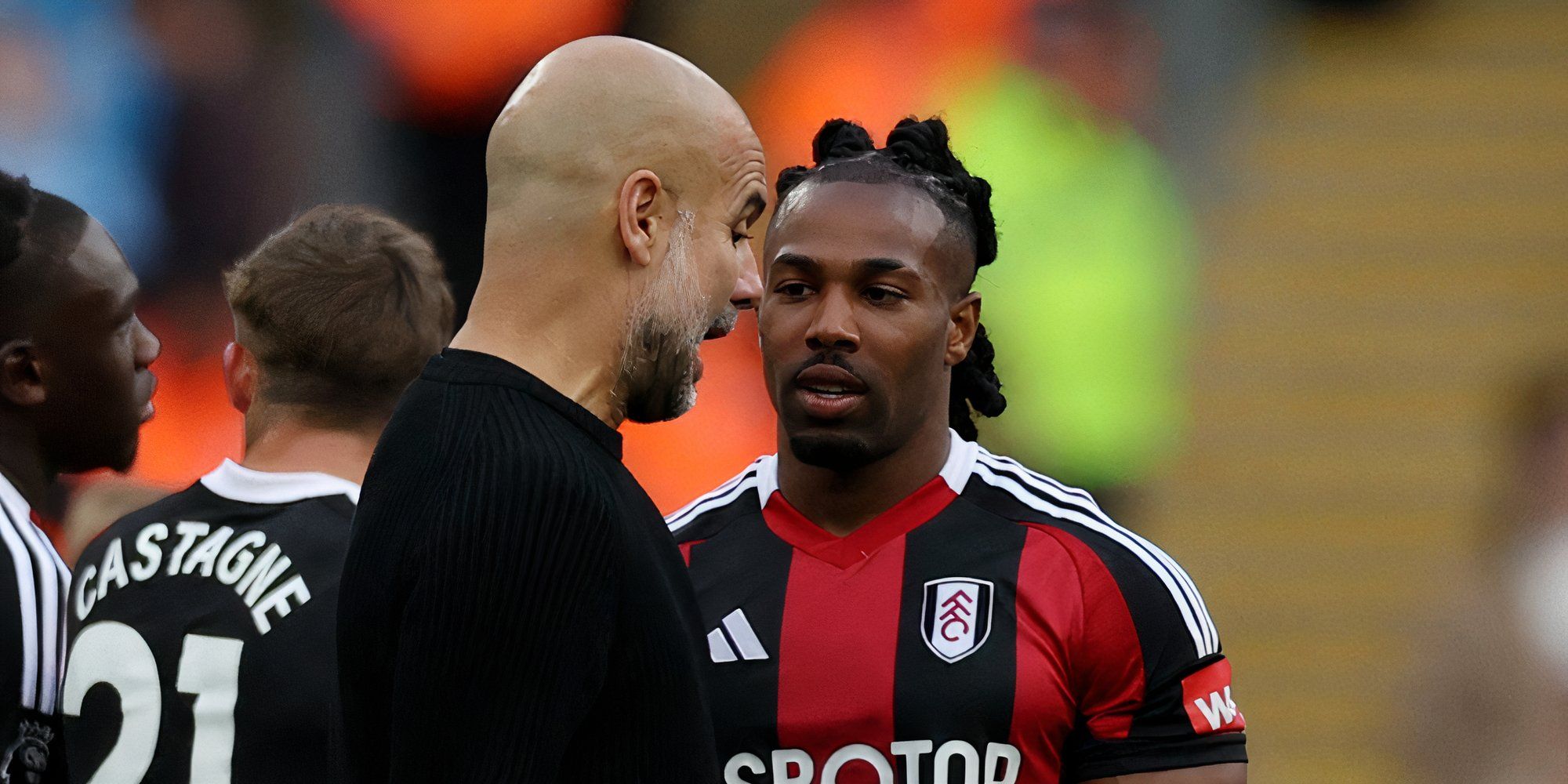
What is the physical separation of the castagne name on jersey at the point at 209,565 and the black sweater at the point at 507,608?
2.78 feet

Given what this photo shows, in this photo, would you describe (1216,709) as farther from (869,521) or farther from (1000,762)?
(869,521)

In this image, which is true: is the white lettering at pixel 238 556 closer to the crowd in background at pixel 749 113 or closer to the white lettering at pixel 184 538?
the white lettering at pixel 184 538

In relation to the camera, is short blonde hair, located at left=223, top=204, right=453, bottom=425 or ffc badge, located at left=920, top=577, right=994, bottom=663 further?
short blonde hair, located at left=223, top=204, right=453, bottom=425

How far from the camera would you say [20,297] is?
2875 millimetres

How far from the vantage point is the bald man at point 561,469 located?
5.94ft

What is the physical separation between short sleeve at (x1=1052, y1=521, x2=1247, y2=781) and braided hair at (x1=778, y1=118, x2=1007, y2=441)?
1.79ft

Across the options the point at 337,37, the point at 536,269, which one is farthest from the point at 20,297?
the point at 337,37

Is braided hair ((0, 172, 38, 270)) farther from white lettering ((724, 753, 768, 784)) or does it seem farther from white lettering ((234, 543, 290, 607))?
white lettering ((724, 753, 768, 784))

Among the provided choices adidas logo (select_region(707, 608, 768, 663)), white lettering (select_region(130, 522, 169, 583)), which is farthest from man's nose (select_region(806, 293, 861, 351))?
white lettering (select_region(130, 522, 169, 583))

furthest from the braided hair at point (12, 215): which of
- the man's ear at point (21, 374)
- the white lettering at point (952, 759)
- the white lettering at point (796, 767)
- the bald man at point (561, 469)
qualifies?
the white lettering at point (952, 759)

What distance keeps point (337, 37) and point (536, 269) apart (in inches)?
231

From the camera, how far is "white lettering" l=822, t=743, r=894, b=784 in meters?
2.76

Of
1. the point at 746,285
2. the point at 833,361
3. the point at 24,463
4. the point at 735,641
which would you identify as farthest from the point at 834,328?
the point at 24,463

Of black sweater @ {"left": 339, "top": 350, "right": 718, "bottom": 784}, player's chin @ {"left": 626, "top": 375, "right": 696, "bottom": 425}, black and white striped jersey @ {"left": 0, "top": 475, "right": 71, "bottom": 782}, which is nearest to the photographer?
black sweater @ {"left": 339, "top": 350, "right": 718, "bottom": 784}
